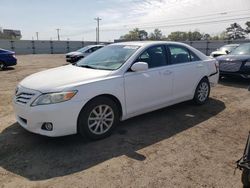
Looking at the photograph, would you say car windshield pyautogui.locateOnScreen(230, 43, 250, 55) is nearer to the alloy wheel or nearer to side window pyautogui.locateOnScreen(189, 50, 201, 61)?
side window pyautogui.locateOnScreen(189, 50, 201, 61)

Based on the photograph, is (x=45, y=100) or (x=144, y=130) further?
(x=144, y=130)

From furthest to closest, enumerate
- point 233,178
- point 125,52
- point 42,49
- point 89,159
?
point 42,49 → point 125,52 → point 89,159 → point 233,178

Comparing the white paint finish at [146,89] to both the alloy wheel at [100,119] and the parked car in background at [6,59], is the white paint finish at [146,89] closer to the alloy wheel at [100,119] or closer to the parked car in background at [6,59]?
the alloy wheel at [100,119]

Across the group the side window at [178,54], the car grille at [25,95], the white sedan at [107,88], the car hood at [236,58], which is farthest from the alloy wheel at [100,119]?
the car hood at [236,58]

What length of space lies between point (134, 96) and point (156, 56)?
3.46ft

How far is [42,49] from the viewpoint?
36.0 meters

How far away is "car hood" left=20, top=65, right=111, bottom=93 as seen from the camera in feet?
12.7

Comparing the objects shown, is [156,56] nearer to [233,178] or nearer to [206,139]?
[206,139]

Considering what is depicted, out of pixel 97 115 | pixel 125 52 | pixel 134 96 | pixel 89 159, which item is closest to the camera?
pixel 89 159

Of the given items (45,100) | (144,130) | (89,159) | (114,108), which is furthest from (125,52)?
(89,159)

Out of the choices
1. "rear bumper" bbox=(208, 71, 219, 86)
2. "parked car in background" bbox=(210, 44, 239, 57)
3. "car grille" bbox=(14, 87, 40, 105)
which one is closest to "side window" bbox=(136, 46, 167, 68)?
"rear bumper" bbox=(208, 71, 219, 86)

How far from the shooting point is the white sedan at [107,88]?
149 inches

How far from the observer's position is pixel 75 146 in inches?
158

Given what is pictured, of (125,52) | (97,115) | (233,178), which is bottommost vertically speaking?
(233,178)
